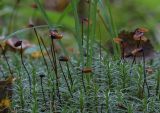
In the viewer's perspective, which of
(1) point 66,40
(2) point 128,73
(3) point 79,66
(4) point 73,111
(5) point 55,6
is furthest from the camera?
(5) point 55,6

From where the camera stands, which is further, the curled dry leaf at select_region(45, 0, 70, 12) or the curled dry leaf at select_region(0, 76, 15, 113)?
the curled dry leaf at select_region(45, 0, 70, 12)

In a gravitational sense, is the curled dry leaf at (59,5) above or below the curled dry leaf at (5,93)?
above

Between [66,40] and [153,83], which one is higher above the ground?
[66,40]

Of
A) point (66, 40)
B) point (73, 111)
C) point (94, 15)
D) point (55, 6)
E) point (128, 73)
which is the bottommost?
point (73, 111)

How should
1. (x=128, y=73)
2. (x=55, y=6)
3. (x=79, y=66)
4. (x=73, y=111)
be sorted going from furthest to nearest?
(x=55, y=6) < (x=79, y=66) < (x=128, y=73) < (x=73, y=111)

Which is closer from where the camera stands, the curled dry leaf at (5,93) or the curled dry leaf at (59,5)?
the curled dry leaf at (5,93)

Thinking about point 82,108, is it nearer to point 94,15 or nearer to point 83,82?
point 83,82

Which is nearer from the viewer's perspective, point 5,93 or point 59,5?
point 5,93

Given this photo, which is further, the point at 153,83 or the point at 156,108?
the point at 153,83

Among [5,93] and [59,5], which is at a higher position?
[59,5]

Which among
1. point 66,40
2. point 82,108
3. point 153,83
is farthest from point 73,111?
point 66,40

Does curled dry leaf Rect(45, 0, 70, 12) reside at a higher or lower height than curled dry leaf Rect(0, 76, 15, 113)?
higher
